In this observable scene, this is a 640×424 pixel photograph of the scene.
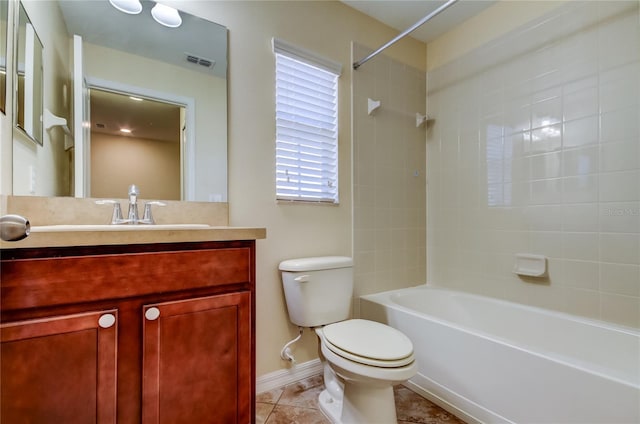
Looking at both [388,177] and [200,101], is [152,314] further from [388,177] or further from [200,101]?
[388,177]

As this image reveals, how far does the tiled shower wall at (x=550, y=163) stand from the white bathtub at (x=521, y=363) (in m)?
0.14

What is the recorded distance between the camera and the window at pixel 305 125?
1.76 metres

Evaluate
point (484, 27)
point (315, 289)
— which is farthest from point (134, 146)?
point (484, 27)

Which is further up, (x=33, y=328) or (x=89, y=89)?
(x=89, y=89)

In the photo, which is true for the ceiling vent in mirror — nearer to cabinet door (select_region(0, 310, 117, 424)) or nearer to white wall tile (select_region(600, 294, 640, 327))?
cabinet door (select_region(0, 310, 117, 424))


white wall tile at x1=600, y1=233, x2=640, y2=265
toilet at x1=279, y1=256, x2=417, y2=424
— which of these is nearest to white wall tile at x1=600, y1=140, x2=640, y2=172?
white wall tile at x1=600, y1=233, x2=640, y2=265

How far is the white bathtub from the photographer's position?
1.05m

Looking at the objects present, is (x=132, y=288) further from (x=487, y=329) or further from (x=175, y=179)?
(x=487, y=329)

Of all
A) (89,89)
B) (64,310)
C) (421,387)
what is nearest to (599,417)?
(421,387)

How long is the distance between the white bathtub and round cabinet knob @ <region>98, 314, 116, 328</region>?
1403 mm

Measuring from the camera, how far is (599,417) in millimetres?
1031

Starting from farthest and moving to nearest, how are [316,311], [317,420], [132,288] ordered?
[316,311] < [317,420] < [132,288]

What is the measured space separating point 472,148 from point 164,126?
1.98 meters

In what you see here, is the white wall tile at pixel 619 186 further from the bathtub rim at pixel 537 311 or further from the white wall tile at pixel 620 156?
the bathtub rim at pixel 537 311
